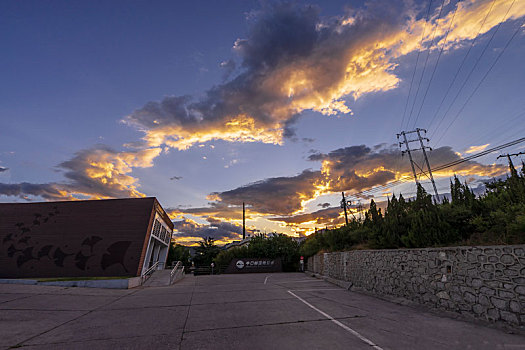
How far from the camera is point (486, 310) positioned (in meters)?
6.79

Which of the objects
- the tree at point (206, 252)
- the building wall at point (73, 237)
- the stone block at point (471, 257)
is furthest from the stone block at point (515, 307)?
the tree at point (206, 252)

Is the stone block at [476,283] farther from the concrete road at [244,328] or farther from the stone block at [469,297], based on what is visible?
the concrete road at [244,328]

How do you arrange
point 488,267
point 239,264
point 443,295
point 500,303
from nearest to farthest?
1. point 500,303
2. point 488,267
3. point 443,295
4. point 239,264

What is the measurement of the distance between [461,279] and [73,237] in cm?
2809

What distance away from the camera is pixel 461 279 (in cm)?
772

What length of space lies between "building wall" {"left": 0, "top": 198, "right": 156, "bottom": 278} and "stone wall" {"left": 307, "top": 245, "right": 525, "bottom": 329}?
20.3 meters

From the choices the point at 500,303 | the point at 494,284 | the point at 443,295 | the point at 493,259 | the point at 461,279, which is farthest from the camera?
the point at 443,295

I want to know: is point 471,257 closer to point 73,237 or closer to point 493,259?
point 493,259

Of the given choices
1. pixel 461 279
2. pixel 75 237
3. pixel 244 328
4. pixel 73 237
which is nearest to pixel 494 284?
pixel 461 279

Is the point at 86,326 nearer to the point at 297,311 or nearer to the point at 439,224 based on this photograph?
the point at 297,311

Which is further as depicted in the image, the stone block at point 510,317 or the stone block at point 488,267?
the stone block at point 488,267

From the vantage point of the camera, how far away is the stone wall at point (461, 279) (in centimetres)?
623

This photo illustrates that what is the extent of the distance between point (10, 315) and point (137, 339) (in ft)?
19.5

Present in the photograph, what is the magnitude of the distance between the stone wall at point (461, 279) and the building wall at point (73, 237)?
20.3 meters
